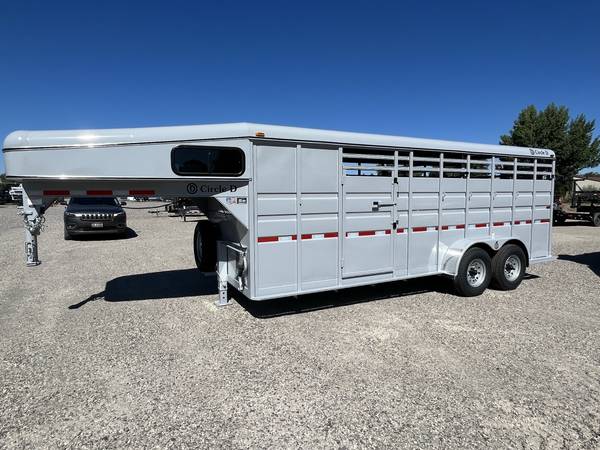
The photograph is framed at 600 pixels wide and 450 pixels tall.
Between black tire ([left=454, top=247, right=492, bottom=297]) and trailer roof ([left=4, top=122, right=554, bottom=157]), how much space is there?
2.08m

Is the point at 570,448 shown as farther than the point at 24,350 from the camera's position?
No

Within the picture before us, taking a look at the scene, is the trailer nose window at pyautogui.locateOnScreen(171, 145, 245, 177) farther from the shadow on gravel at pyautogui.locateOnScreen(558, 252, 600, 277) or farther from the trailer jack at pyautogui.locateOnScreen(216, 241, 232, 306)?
the shadow on gravel at pyautogui.locateOnScreen(558, 252, 600, 277)

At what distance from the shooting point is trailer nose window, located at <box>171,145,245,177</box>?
4652mm

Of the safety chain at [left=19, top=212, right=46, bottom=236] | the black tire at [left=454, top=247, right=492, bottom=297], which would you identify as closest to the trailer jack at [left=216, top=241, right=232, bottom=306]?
the safety chain at [left=19, top=212, right=46, bottom=236]

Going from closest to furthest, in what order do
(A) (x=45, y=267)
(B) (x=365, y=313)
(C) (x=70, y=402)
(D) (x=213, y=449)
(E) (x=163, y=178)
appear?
1. (D) (x=213, y=449)
2. (C) (x=70, y=402)
3. (E) (x=163, y=178)
4. (B) (x=365, y=313)
5. (A) (x=45, y=267)

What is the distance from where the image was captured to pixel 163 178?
4.60 meters

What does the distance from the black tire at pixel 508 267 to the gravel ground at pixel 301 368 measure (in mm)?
184

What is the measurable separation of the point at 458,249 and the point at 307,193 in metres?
2.73

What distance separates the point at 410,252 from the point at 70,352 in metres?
4.55

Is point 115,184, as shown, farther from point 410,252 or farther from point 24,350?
point 410,252

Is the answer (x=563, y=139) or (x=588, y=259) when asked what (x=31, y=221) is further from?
(x=563, y=139)

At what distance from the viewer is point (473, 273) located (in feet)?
21.1

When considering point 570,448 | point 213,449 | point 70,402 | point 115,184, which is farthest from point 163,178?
point 570,448

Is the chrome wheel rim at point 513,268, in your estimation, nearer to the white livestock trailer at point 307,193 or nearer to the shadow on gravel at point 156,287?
the white livestock trailer at point 307,193
